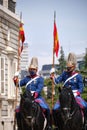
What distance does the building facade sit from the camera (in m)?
34.2

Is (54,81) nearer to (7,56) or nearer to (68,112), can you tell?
(68,112)

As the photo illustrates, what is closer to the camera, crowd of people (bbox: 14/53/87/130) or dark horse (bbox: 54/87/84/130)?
dark horse (bbox: 54/87/84/130)

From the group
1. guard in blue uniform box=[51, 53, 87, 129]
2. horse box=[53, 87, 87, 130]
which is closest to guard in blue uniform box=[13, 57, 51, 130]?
guard in blue uniform box=[51, 53, 87, 129]

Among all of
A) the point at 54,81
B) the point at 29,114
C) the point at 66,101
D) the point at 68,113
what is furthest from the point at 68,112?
the point at 54,81

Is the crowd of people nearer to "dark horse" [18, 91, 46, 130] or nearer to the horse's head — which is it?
"dark horse" [18, 91, 46, 130]

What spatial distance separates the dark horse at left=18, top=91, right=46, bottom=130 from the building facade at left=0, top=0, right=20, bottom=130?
1560 cm

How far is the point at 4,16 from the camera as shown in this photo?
34688 mm

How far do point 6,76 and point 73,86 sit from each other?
1687cm

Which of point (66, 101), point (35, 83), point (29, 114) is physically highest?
point (35, 83)

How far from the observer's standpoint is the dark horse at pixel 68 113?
1733 cm

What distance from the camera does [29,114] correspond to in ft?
57.1

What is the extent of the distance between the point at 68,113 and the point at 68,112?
33 millimetres

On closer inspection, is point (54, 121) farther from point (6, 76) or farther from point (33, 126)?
point (6, 76)

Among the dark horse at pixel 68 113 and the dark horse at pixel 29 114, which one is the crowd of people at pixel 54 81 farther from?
the dark horse at pixel 68 113
